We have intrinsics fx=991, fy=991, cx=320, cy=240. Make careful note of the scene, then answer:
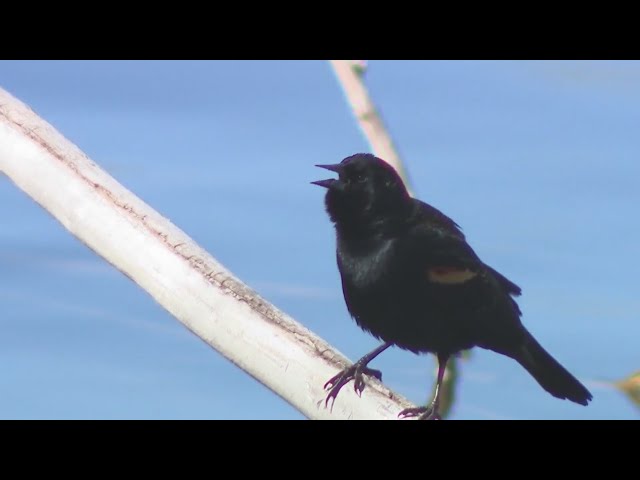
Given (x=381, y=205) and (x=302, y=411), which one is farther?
(x=381, y=205)

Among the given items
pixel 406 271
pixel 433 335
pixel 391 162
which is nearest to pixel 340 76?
pixel 391 162

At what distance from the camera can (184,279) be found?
→ 2.34 metres

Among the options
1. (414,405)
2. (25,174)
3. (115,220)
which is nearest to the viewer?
(414,405)

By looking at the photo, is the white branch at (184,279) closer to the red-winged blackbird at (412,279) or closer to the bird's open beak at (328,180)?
the red-winged blackbird at (412,279)

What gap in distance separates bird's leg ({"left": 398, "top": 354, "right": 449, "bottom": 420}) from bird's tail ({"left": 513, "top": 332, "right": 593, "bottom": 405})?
0.19 meters

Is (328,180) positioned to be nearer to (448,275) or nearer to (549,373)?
(448,275)

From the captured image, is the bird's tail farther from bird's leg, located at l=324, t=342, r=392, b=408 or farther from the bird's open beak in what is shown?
the bird's open beak

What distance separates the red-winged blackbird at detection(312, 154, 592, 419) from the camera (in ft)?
8.04

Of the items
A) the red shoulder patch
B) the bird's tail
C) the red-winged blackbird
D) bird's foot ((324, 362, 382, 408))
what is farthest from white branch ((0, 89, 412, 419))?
the bird's tail

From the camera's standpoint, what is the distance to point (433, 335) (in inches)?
99.3

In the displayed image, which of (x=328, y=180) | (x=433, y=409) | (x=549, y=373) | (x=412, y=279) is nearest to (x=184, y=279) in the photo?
(x=328, y=180)

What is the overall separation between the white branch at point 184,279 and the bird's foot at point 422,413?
0.10 ft

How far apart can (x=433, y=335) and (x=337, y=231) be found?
14.2 inches

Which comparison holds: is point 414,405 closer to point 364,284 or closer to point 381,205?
point 364,284
